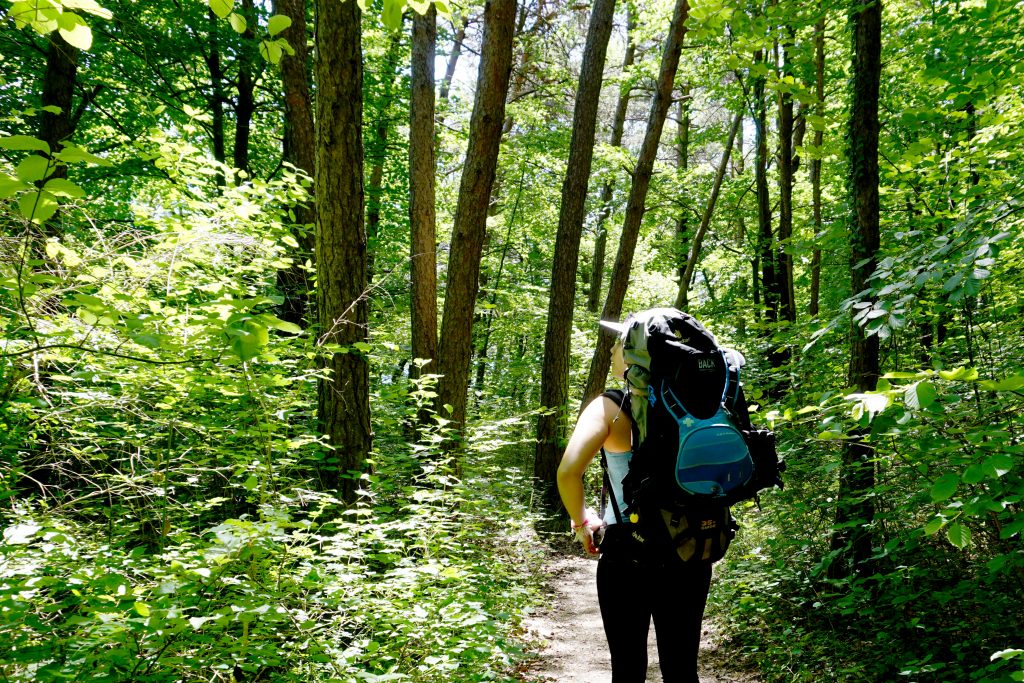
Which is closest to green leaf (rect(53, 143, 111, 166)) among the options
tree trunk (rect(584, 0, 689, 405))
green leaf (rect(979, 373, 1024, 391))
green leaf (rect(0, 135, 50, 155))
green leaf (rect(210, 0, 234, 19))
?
green leaf (rect(0, 135, 50, 155))

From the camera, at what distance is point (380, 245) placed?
42.2ft

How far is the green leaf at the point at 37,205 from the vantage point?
72.3 inches

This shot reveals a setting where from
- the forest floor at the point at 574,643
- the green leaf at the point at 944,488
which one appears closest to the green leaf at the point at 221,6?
the green leaf at the point at 944,488

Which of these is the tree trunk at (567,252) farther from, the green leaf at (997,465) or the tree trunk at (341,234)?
the green leaf at (997,465)

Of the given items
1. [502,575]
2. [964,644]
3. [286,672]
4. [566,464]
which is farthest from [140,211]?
[964,644]

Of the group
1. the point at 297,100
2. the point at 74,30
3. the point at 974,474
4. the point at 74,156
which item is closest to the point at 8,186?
the point at 74,156

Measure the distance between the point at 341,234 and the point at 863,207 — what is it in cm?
413

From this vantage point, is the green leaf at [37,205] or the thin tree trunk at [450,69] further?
the thin tree trunk at [450,69]

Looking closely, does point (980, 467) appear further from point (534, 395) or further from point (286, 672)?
point (534, 395)

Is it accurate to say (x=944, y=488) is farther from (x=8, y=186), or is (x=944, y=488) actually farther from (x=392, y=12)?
(x=8, y=186)

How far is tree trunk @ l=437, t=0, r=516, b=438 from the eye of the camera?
6.05 meters

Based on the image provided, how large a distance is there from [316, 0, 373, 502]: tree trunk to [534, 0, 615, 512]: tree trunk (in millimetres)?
4984

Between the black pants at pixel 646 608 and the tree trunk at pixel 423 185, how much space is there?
15.7 feet

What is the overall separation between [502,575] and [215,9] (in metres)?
5.71
